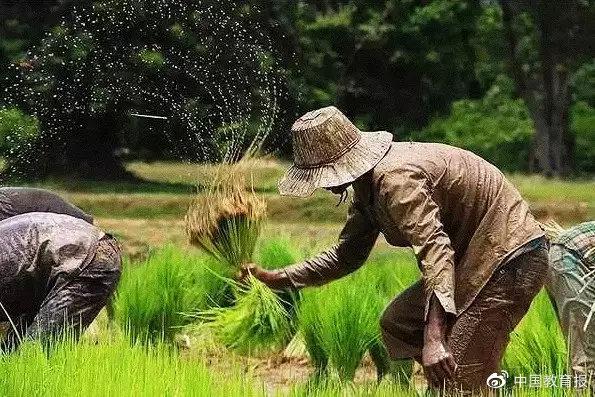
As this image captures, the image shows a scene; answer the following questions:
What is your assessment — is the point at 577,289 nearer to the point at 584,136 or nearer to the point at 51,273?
the point at 51,273

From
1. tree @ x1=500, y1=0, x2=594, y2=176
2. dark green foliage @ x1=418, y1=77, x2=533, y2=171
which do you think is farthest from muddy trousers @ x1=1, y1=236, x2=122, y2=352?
dark green foliage @ x1=418, y1=77, x2=533, y2=171

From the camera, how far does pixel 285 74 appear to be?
1249 centimetres

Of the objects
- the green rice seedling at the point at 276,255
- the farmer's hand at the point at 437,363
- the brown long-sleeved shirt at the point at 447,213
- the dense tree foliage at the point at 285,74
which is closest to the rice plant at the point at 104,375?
the farmer's hand at the point at 437,363

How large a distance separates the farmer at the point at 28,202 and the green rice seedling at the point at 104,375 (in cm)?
99

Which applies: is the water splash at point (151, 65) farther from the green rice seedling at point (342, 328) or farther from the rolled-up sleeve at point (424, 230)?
the rolled-up sleeve at point (424, 230)

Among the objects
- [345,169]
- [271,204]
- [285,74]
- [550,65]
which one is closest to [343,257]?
[345,169]

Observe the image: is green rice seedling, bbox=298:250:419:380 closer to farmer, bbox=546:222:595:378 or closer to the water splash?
farmer, bbox=546:222:595:378

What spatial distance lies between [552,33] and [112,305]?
53.5 ft

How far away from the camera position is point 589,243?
3.69m

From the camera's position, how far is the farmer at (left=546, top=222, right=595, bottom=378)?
3639 mm

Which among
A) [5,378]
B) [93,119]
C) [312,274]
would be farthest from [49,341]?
[93,119]

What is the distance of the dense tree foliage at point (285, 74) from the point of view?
35.5 feet

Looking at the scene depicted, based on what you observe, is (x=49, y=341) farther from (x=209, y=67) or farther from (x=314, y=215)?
(x=314, y=215)

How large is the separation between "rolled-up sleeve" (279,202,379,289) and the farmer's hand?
22.5 inches
